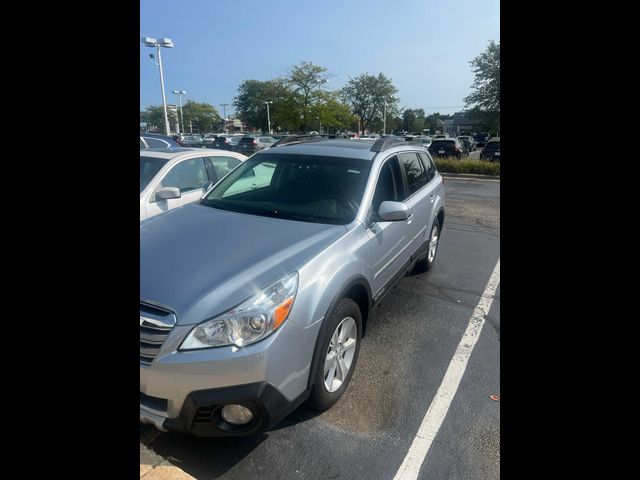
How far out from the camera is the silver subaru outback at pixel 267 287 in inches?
77.3

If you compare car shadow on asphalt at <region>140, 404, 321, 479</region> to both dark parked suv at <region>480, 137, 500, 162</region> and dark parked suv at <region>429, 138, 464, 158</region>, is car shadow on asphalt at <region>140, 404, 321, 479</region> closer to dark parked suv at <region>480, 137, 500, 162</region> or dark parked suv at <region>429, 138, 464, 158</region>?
dark parked suv at <region>480, 137, 500, 162</region>

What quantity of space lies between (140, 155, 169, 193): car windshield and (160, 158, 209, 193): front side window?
6.1 inches

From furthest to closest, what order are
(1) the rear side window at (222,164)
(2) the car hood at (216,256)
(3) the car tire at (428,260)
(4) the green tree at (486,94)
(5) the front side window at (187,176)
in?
(4) the green tree at (486,94) → (1) the rear side window at (222,164) → (5) the front side window at (187,176) → (3) the car tire at (428,260) → (2) the car hood at (216,256)

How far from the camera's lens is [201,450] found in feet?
7.45

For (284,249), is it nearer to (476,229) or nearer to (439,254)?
(439,254)

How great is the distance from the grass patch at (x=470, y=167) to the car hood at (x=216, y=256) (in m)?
15.5

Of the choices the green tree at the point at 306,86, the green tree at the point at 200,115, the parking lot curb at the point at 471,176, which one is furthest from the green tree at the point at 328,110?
the green tree at the point at 200,115

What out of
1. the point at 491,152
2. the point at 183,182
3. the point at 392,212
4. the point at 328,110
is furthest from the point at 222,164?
the point at 328,110

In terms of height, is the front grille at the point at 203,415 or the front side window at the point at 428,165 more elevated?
the front side window at the point at 428,165

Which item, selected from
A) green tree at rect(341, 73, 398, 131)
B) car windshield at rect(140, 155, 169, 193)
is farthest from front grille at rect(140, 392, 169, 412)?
green tree at rect(341, 73, 398, 131)

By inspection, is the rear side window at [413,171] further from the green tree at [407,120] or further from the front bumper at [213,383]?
the green tree at [407,120]

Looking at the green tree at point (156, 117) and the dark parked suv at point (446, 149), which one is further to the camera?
the green tree at point (156, 117)
